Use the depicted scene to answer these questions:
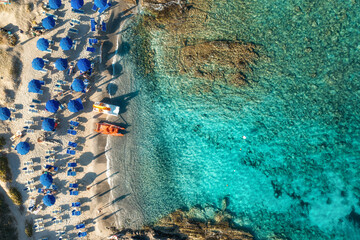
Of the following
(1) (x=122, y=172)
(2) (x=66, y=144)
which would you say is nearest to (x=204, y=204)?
(1) (x=122, y=172)

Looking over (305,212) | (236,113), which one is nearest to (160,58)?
(236,113)

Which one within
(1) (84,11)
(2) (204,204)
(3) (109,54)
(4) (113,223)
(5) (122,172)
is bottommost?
(2) (204,204)

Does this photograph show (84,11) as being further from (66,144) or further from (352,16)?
(352,16)

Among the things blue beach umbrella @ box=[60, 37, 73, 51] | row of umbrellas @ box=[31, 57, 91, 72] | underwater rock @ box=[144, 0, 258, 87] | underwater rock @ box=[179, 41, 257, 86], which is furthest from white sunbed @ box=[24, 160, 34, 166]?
underwater rock @ box=[179, 41, 257, 86]

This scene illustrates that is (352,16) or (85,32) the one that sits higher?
(85,32)

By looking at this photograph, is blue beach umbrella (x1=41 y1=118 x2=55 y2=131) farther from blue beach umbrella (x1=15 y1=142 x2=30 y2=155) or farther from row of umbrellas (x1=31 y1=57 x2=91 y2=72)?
row of umbrellas (x1=31 y1=57 x2=91 y2=72)

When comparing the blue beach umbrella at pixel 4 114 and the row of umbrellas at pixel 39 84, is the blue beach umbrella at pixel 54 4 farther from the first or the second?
the blue beach umbrella at pixel 4 114

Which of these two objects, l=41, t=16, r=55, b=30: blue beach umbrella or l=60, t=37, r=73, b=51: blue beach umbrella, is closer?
l=41, t=16, r=55, b=30: blue beach umbrella
